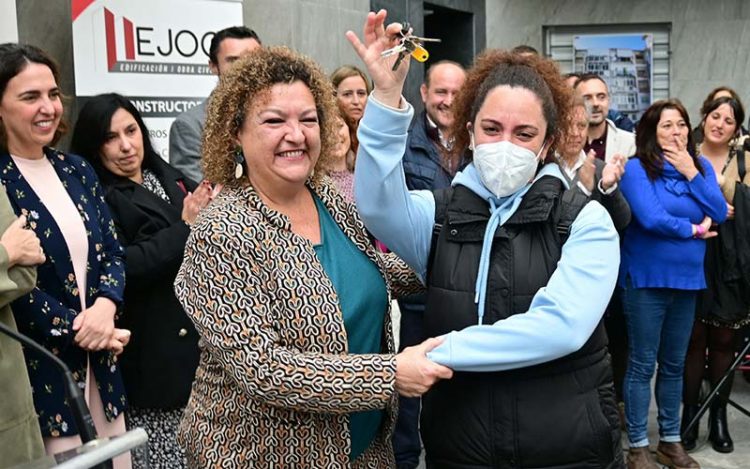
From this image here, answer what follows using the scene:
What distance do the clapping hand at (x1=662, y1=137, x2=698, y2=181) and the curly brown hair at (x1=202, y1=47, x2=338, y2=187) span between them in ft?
9.71

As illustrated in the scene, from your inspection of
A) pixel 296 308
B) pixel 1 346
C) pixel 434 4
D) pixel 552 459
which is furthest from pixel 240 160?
pixel 434 4

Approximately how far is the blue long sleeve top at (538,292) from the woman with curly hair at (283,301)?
122mm

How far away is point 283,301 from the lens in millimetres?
2336

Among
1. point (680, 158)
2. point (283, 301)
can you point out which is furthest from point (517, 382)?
point (680, 158)

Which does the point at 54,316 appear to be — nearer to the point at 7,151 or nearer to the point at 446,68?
the point at 7,151

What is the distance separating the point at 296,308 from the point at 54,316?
1177 mm

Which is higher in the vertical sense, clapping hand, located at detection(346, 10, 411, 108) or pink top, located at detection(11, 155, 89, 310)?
clapping hand, located at detection(346, 10, 411, 108)

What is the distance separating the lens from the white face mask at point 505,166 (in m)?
2.44

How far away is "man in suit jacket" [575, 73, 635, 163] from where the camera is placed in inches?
221

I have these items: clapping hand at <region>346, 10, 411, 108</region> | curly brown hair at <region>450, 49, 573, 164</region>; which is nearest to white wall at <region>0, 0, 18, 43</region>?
curly brown hair at <region>450, 49, 573, 164</region>

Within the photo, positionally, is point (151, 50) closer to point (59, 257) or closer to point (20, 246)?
point (59, 257)

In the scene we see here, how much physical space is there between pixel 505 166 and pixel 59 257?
1.65 metres

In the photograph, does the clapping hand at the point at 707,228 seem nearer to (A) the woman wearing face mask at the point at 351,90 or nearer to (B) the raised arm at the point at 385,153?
(A) the woman wearing face mask at the point at 351,90

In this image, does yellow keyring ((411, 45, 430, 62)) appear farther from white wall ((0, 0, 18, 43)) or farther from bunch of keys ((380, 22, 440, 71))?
white wall ((0, 0, 18, 43))
